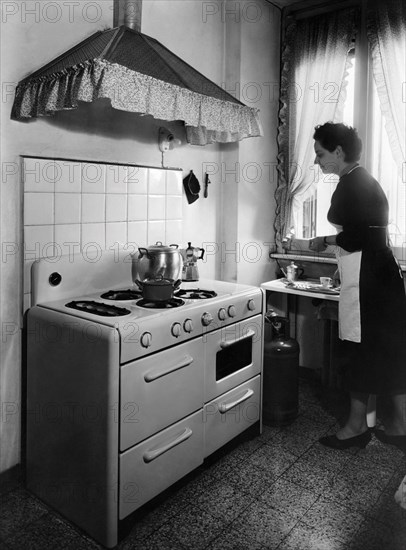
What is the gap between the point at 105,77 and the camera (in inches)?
70.3

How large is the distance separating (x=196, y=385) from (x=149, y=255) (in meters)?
0.67

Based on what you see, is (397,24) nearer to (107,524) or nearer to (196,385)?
(196,385)

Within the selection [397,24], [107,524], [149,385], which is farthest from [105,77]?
[397,24]

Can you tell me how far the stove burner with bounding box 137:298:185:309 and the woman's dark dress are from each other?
90 centimetres

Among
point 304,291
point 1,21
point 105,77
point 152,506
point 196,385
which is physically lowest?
point 152,506

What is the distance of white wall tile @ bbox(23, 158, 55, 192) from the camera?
2141 mm

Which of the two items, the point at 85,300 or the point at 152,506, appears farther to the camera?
the point at 85,300

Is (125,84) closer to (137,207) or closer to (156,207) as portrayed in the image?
(137,207)

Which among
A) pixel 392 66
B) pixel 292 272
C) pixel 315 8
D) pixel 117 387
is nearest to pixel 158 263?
pixel 117 387

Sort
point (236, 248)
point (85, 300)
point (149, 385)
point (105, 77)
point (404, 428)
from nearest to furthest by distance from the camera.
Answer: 1. point (105, 77)
2. point (149, 385)
3. point (85, 300)
4. point (404, 428)
5. point (236, 248)

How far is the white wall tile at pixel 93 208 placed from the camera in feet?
7.89

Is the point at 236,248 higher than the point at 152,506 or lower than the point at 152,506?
higher

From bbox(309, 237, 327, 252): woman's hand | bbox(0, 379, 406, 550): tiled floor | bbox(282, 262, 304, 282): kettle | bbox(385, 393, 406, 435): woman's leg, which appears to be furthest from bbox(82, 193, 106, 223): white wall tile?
bbox(385, 393, 406, 435): woman's leg

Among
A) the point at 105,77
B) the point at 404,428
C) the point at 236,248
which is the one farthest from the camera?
the point at 236,248
